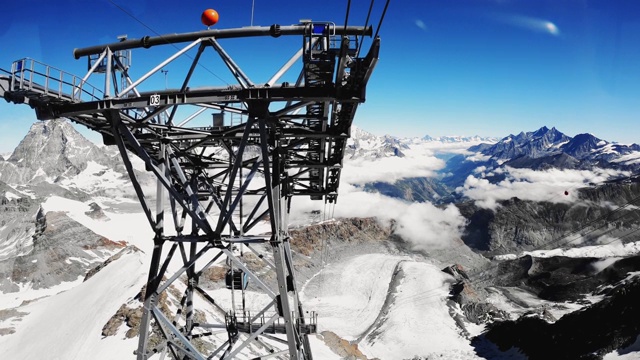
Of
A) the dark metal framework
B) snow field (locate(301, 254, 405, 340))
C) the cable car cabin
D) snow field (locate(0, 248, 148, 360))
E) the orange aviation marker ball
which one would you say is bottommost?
snow field (locate(301, 254, 405, 340))

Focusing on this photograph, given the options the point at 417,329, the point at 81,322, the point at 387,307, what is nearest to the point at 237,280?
the point at 81,322

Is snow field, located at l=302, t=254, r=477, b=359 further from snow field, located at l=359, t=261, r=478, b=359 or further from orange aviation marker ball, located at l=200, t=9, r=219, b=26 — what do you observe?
orange aviation marker ball, located at l=200, t=9, r=219, b=26

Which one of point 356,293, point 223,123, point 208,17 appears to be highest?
point 208,17

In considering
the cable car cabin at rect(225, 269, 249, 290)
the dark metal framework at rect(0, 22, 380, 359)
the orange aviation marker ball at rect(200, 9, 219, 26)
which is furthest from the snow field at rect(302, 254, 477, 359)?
the orange aviation marker ball at rect(200, 9, 219, 26)

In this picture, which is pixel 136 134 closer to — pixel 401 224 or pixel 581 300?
pixel 581 300

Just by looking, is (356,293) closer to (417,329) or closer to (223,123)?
(417,329)

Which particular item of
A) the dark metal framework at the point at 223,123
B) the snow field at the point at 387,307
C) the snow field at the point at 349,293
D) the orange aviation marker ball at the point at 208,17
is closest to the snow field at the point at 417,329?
the snow field at the point at 387,307

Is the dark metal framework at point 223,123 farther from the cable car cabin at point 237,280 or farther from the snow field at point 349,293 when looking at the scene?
the snow field at point 349,293

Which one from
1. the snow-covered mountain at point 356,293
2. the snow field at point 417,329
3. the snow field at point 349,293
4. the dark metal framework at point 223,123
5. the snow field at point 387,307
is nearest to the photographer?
the dark metal framework at point 223,123

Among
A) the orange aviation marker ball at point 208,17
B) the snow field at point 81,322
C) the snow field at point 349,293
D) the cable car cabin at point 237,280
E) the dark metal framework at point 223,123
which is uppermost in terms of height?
the orange aviation marker ball at point 208,17

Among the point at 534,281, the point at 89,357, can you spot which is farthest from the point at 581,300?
the point at 89,357

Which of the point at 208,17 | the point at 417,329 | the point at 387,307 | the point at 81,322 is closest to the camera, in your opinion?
the point at 208,17
